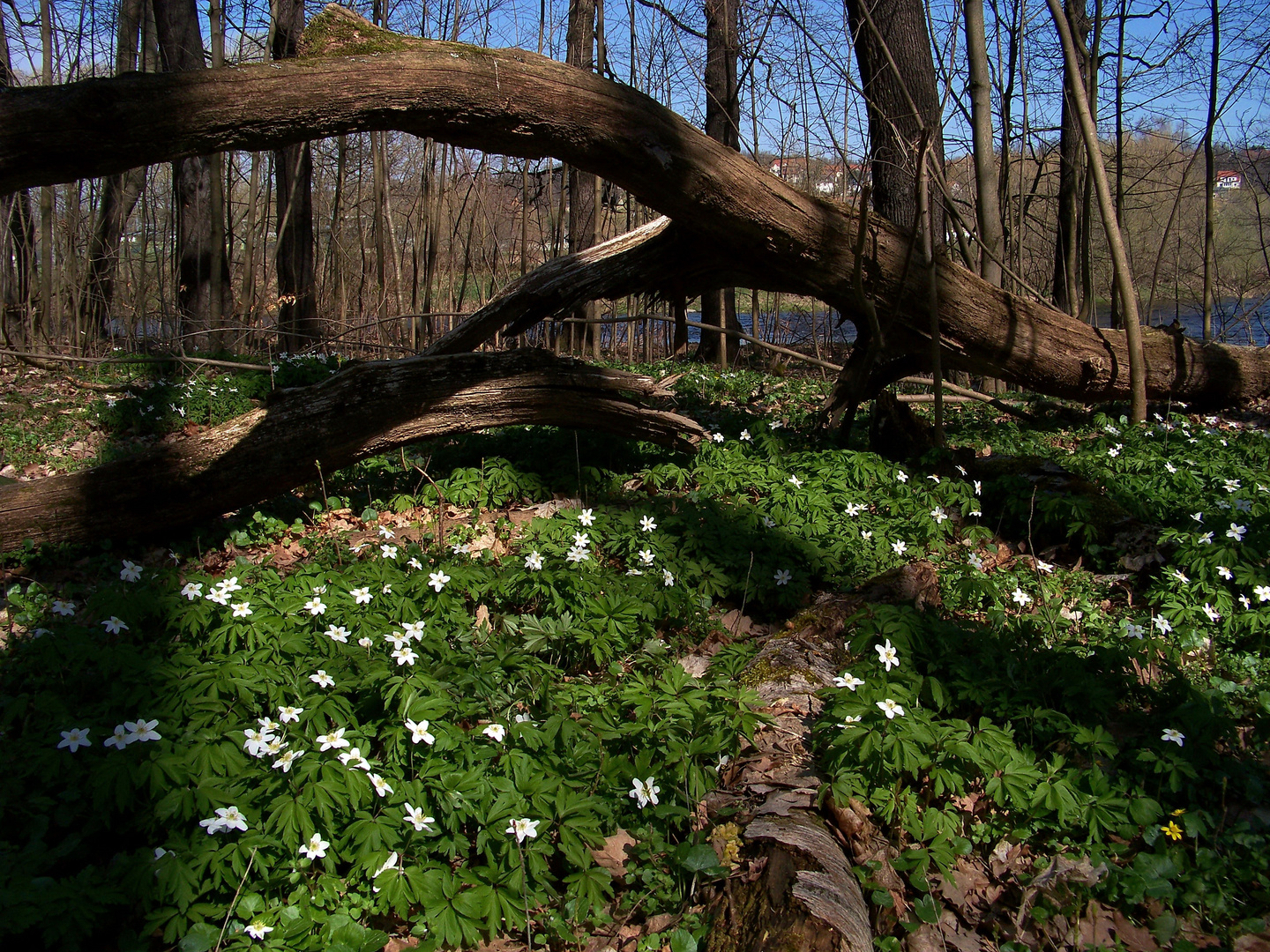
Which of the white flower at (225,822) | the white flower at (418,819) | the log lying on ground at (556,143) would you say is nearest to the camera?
the white flower at (225,822)

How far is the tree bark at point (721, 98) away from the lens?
12.5 metres

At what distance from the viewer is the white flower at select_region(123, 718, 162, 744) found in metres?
2.41

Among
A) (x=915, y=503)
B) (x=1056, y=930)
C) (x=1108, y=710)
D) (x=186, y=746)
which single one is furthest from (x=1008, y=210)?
(x=186, y=746)

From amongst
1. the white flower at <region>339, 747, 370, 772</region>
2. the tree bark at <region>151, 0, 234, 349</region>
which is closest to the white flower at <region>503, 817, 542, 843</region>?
the white flower at <region>339, 747, 370, 772</region>

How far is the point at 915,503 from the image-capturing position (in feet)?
16.8

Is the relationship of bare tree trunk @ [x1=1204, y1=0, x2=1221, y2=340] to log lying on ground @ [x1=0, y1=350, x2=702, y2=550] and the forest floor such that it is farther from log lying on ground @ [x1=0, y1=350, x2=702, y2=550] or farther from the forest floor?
log lying on ground @ [x1=0, y1=350, x2=702, y2=550]

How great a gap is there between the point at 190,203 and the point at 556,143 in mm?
9262

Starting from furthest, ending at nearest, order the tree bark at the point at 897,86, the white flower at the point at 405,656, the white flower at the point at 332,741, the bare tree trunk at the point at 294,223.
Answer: the bare tree trunk at the point at 294,223, the tree bark at the point at 897,86, the white flower at the point at 405,656, the white flower at the point at 332,741

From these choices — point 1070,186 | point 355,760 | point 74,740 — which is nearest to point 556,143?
point 355,760

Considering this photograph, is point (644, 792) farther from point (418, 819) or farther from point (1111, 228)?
point (1111, 228)

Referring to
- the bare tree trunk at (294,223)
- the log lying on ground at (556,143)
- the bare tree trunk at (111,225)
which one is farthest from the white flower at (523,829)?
the bare tree trunk at (111,225)

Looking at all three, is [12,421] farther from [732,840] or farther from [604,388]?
[732,840]

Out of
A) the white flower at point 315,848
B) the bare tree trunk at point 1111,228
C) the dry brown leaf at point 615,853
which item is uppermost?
the bare tree trunk at point 1111,228

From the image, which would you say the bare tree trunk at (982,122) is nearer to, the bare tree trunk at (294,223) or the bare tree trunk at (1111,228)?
the bare tree trunk at (1111,228)
